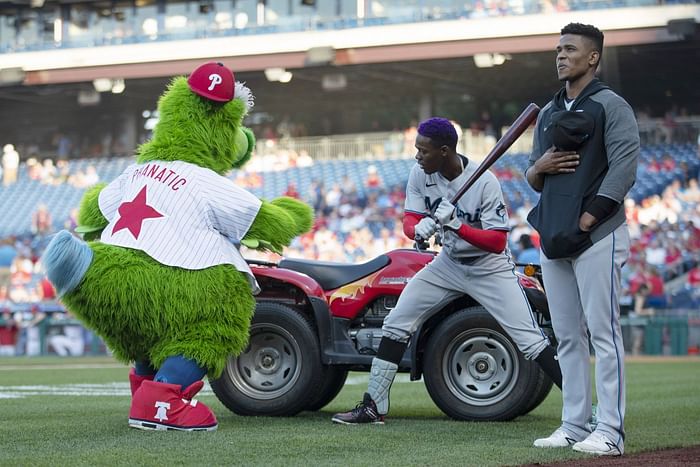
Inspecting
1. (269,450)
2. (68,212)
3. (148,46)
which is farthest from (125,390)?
(148,46)

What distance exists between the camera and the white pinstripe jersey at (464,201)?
672 centimetres

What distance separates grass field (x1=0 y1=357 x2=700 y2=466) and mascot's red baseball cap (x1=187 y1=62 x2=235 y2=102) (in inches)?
75.8

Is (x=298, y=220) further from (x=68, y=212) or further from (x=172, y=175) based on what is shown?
(x=68, y=212)

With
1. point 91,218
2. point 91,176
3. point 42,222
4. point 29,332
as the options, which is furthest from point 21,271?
point 91,218

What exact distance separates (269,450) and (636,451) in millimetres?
1772

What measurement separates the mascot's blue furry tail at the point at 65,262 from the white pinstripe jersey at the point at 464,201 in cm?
192

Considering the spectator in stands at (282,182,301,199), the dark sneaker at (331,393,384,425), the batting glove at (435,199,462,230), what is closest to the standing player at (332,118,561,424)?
the dark sneaker at (331,393,384,425)

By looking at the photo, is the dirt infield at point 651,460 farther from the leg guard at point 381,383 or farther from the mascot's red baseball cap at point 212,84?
the mascot's red baseball cap at point 212,84

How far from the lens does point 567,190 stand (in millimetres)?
5438

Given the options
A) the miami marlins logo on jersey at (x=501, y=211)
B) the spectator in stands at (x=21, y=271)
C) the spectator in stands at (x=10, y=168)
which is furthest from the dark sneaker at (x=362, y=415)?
the spectator in stands at (x=10, y=168)

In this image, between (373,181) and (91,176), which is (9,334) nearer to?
(373,181)

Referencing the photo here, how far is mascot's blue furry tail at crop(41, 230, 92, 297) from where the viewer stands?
6148 mm

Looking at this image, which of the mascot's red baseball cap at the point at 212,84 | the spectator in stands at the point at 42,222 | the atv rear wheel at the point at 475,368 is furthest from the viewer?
the spectator in stands at the point at 42,222

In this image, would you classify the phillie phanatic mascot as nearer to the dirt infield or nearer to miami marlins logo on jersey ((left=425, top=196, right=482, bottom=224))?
miami marlins logo on jersey ((left=425, top=196, right=482, bottom=224))
